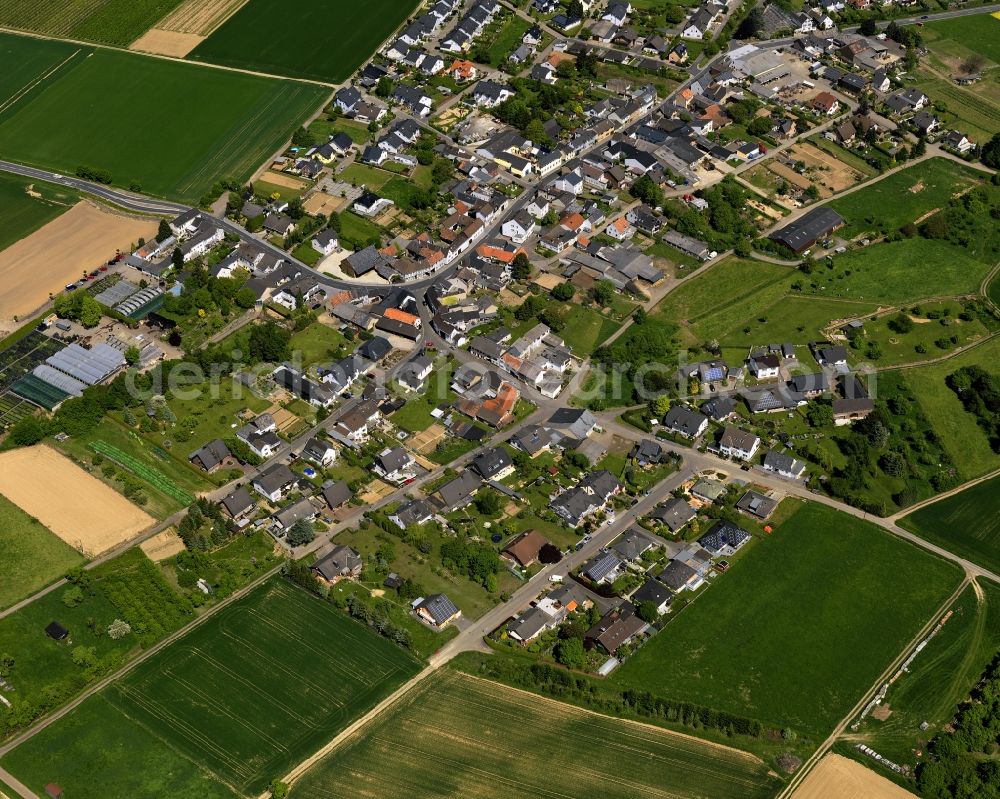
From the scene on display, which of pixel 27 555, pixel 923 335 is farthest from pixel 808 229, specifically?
pixel 27 555

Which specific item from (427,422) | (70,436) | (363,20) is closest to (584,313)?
(427,422)

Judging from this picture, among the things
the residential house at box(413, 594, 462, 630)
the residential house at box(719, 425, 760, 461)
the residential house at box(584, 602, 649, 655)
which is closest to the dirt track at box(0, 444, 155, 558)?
the residential house at box(413, 594, 462, 630)

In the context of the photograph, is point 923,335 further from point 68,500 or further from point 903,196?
point 68,500

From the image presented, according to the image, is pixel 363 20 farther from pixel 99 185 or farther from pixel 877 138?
pixel 877 138

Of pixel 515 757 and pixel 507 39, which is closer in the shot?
pixel 515 757

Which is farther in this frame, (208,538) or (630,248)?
(630,248)

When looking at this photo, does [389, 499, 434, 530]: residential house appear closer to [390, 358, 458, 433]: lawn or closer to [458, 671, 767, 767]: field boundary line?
[390, 358, 458, 433]: lawn

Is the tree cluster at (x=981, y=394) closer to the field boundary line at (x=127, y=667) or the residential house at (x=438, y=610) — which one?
the residential house at (x=438, y=610)
